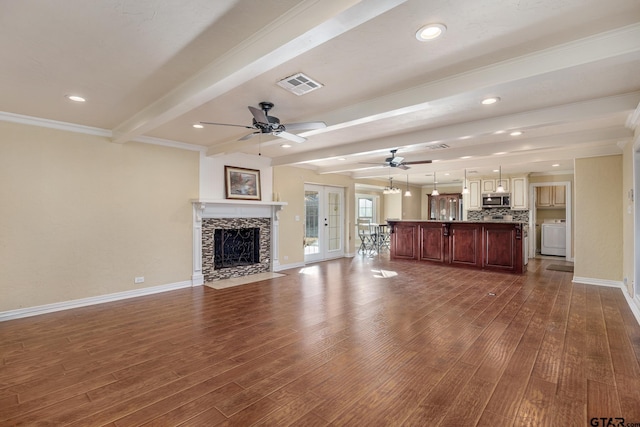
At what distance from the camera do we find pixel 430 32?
2078mm

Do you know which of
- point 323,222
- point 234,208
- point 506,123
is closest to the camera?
point 506,123

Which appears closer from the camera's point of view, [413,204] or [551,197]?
[551,197]

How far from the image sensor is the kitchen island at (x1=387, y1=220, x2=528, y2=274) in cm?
664

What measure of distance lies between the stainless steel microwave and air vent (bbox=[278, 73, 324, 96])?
8.40 m

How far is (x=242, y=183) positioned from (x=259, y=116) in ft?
11.2

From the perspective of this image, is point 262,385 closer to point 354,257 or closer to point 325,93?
point 325,93

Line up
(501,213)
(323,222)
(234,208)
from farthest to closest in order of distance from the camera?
1. (501,213)
2. (323,222)
3. (234,208)

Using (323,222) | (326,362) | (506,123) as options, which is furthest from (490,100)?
(323,222)

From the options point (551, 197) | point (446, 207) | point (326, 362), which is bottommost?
point (326, 362)

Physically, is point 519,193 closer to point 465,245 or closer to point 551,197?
point 551,197

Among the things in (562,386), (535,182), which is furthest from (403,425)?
(535,182)

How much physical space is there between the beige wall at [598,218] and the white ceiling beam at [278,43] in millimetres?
6099

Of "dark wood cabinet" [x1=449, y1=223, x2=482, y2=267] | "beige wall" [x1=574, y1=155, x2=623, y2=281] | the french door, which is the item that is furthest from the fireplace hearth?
"beige wall" [x1=574, y1=155, x2=623, y2=281]

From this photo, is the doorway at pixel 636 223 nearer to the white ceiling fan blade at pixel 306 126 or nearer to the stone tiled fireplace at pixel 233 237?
Result: the white ceiling fan blade at pixel 306 126
